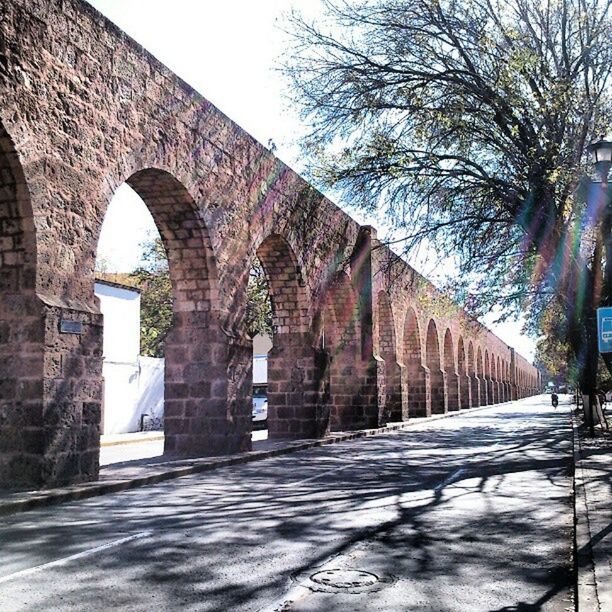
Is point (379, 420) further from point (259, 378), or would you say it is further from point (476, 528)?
point (476, 528)

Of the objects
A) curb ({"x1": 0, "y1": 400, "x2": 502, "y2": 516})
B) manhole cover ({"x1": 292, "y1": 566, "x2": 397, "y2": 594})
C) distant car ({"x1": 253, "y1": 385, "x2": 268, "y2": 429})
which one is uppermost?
distant car ({"x1": 253, "y1": 385, "x2": 268, "y2": 429})

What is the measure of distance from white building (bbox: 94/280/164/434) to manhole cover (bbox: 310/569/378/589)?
19892 millimetres

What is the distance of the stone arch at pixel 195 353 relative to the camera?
518 inches

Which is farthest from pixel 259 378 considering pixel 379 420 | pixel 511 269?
pixel 511 269

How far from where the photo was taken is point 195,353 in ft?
43.8

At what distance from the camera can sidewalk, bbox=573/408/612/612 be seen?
4.39m

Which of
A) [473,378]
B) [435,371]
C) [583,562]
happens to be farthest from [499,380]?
[583,562]

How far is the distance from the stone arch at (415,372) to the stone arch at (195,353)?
18425 mm

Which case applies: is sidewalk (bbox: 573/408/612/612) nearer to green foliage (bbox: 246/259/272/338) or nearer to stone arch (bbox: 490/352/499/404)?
green foliage (bbox: 246/259/272/338)

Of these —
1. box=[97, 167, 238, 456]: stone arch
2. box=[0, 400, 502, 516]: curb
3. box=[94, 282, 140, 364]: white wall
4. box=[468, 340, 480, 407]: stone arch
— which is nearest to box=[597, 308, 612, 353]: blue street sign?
box=[0, 400, 502, 516]: curb

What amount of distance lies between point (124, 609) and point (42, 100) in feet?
21.6

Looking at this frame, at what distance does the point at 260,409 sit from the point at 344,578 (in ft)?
77.8

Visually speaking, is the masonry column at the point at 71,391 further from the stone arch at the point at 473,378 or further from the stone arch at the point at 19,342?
the stone arch at the point at 473,378

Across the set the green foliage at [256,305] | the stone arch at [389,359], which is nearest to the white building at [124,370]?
the stone arch at [389,359]
